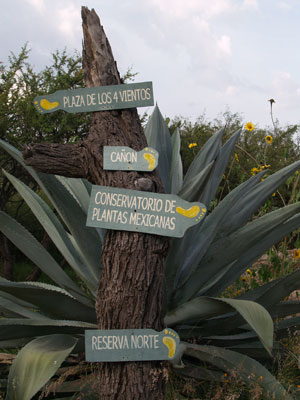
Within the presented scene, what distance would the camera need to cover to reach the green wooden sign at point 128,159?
227 cm

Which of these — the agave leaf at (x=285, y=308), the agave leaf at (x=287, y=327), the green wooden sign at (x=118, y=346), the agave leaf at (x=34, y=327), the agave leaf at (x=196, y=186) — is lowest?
the green wooden sign at (x=118, y=346)

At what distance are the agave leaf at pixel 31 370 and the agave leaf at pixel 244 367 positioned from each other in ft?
2.15

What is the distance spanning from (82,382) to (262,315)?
3.60 ft

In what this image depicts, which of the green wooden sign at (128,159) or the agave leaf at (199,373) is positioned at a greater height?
the green wooden sign at (128,159)

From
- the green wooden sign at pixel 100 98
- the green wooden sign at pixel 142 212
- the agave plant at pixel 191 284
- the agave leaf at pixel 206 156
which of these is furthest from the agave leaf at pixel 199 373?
the green wooden sign at pixel 100 98

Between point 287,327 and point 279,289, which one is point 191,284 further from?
point 287,327

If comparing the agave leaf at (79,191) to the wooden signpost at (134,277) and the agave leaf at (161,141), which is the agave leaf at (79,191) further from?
the wooden signpost at (134,277)

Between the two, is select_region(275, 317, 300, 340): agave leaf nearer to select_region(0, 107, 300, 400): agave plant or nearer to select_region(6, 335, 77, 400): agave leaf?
select_region(0, 107, 300, 400): agave plant

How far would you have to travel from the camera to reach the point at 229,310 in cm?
231

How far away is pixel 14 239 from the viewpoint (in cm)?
276

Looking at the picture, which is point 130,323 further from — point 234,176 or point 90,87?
point 234,176

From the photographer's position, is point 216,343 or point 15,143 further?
point 15,143

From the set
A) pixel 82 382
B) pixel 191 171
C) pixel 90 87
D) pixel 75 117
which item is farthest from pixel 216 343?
pixel 75 117

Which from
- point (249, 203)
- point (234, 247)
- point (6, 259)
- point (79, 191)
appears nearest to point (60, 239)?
point (79, 191)
